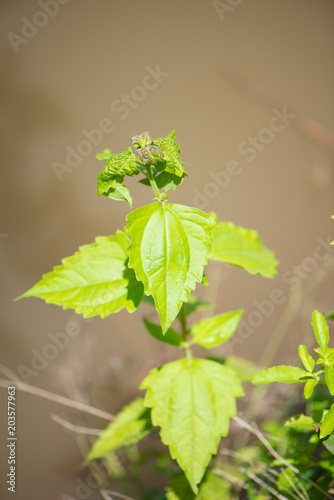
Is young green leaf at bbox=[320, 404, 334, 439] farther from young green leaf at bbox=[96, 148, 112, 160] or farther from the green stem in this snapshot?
young green leaf at bbox=[96, 148, 112, 160]

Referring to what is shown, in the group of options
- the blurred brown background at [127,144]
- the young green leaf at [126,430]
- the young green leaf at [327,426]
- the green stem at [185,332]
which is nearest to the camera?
the young green leaf at [327,426]

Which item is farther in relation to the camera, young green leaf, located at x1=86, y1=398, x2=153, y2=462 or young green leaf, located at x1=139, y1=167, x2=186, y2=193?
young green leaf, located at x1=86, y1=398, x2=153, y2=462

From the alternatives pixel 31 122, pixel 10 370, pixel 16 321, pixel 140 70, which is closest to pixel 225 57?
pixel 140 70

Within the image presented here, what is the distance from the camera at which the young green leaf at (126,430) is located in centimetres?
98

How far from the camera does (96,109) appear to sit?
1.72m

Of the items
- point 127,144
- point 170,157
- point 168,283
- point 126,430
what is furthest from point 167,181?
point 127,144

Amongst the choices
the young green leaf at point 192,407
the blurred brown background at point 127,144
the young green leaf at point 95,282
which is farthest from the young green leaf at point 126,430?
the blurred brown background at point 127,144

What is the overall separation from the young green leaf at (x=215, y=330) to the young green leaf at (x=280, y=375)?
0.73 ft

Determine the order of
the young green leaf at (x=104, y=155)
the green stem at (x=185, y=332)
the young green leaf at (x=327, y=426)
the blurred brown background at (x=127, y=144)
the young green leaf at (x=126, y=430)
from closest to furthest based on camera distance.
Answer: the young green leaf at (x=327, y=426) → the young green leaf at (x=104, y=155) → the green stem at (x=185, y=332) → the young green leaf at (x=126, y=430) → the blurred brown background at (x=127, y=144)

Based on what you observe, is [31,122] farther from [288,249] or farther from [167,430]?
[167,430]

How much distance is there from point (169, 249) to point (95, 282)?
222 mm

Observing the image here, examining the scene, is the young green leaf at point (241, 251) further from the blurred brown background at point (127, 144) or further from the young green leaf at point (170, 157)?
the blurred brown background at point (127, 144)

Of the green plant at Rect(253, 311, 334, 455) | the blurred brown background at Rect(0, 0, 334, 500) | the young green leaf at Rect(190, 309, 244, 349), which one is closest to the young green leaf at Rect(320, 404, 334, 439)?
the green plant at Rect(253, 311, 334, 455)

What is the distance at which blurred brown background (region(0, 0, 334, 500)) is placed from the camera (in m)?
1.59
